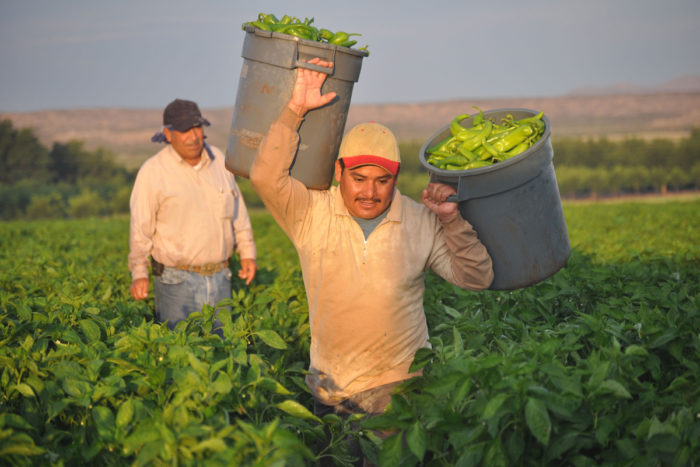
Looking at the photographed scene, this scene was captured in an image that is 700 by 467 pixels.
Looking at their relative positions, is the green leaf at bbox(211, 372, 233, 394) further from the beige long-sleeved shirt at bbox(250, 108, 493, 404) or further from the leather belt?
the leather belt

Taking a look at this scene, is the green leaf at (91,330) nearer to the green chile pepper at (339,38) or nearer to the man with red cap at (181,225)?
the green chile pepper at (339,38)

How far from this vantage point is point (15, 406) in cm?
268

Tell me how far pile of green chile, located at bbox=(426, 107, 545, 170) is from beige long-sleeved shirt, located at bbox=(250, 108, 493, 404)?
33 centimetres

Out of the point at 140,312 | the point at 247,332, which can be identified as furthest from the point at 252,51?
the point at 140,312

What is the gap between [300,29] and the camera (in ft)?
10.7

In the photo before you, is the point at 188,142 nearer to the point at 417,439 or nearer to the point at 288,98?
the point at 288,98

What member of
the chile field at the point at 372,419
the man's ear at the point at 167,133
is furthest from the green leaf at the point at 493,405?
the man's ear at the point at 167,133

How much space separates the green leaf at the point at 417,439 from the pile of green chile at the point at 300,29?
1.85m

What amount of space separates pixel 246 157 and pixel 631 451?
209 cm

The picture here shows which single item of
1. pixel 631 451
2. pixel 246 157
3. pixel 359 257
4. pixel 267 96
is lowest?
pixel 631 451

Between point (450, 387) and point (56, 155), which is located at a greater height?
point (450, 387)

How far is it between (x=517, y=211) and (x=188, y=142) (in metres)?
3.06

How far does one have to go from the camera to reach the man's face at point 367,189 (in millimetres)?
3221

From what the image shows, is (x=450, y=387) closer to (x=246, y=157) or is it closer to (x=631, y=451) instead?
(x=631, y=451)
